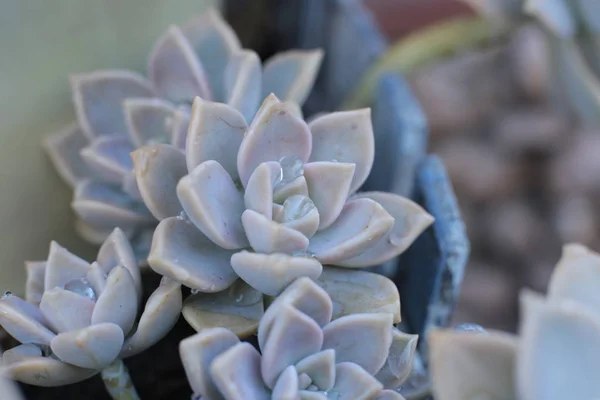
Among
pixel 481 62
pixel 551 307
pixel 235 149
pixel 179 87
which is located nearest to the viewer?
pixel 551 307

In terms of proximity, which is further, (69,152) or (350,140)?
(69,152)

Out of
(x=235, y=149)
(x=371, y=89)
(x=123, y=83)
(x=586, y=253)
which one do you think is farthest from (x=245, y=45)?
(x=586, y=253)

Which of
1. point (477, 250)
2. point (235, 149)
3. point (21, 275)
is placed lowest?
point (477, 250)

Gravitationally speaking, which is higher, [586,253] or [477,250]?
[586,253]

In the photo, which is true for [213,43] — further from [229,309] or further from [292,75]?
[229,309]

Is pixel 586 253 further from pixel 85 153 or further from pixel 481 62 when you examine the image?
pixel 481 62

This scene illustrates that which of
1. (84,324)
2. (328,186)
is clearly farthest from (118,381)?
(328,186)

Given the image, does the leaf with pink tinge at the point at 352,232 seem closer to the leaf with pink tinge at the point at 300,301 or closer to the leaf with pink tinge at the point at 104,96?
the leaf with pink tinge at the point at 300,301

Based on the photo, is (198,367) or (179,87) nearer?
(198,367)
